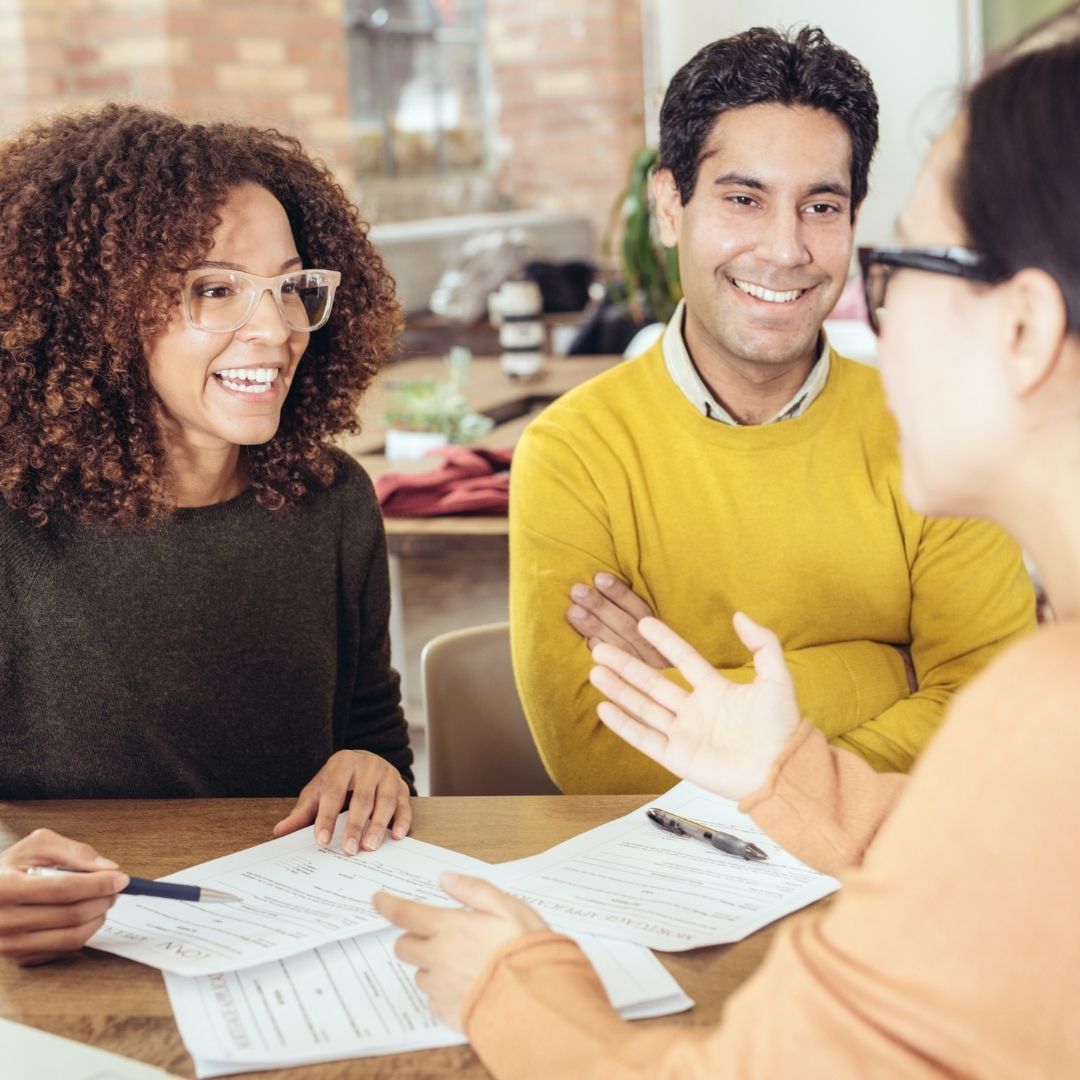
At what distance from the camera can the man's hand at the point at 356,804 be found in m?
1.30

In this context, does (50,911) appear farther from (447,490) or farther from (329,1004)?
(447,490)

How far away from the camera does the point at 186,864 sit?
126 cm

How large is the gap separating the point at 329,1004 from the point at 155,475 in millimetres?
783

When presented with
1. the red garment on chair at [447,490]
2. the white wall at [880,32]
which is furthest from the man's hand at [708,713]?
the white wall at [880,32]

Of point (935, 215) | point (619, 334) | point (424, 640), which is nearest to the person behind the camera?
point (935, 215)

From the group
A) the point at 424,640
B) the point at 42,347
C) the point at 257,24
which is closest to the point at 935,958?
the point at 42,347

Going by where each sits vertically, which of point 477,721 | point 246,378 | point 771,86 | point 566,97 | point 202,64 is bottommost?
point 477,721

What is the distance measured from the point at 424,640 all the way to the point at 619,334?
262 cm

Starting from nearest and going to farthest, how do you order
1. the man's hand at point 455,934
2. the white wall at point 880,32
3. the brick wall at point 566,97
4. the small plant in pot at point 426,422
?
1. the man's hand at point 455,934
2. the small plant in pot at point 426,422
3. the white wall at point 880,32
4. the brick wall at point 566,97

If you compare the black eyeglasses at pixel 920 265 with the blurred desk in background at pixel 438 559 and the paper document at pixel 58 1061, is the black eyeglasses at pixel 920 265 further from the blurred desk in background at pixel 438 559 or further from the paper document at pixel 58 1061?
the blurred desk in background at pixel 438 559

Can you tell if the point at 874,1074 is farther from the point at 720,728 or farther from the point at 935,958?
the point at 720,728

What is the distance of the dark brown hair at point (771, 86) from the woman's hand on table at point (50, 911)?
49.6 inches

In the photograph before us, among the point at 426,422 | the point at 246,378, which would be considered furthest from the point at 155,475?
the point at 426,422

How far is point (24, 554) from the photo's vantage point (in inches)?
61.0
